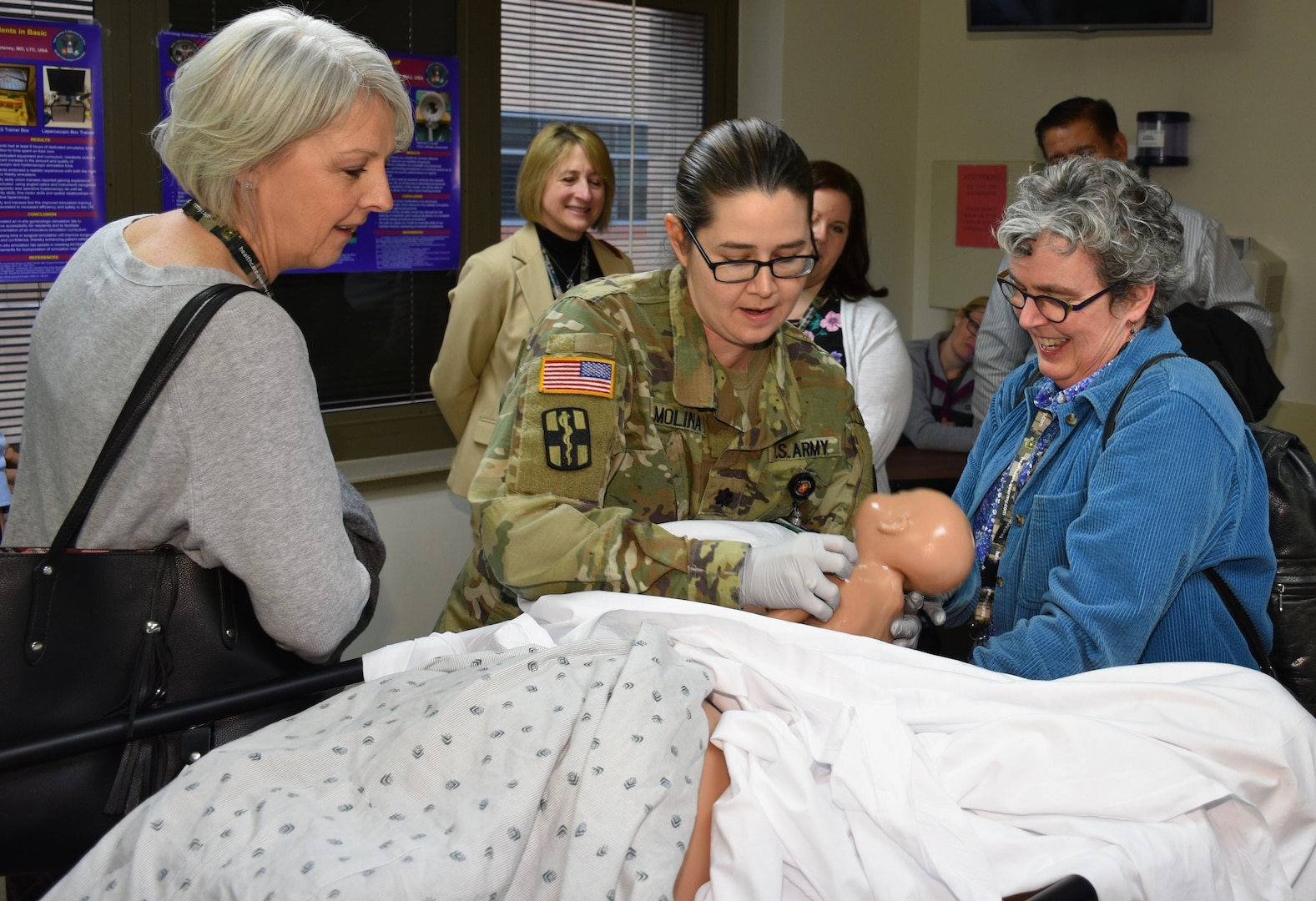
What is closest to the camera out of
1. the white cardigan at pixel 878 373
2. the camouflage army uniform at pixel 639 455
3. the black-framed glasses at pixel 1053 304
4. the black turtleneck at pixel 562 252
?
the camouflage army uniform at pixel 639 455

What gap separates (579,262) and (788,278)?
82.2 inches

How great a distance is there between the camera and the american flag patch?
6.10 ft

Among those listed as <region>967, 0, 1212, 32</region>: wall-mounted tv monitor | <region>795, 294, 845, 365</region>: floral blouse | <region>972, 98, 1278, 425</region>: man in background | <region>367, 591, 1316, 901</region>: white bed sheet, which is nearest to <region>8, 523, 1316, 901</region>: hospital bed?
<region>367, 591, 1316, 901</region>: white bed sheet

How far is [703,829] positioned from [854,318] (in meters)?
2.23

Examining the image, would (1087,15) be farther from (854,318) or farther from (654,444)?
(654,444)

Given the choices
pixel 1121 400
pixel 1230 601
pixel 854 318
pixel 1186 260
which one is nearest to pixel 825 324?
A: pixel 854 318

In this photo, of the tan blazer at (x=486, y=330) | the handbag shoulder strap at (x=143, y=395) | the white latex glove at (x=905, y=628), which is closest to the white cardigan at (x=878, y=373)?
the tan blazer at (x=486, y=330)

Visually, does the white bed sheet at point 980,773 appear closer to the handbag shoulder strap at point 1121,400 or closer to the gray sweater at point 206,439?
the gray sweater at point 206,439

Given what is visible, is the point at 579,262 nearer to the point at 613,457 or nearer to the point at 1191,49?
the point at 613,457

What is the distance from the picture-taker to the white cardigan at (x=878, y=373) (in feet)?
10.6

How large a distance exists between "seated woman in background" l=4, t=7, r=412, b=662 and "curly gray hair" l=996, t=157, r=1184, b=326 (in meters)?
1.04

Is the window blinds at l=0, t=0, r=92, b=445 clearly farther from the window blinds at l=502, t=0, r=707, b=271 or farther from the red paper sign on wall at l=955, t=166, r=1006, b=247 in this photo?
the red paper sign on wall at l=955, t=166, r=1006, b=247

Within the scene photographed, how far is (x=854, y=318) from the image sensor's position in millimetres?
3314

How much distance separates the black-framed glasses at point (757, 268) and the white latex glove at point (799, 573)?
0.47 metres
